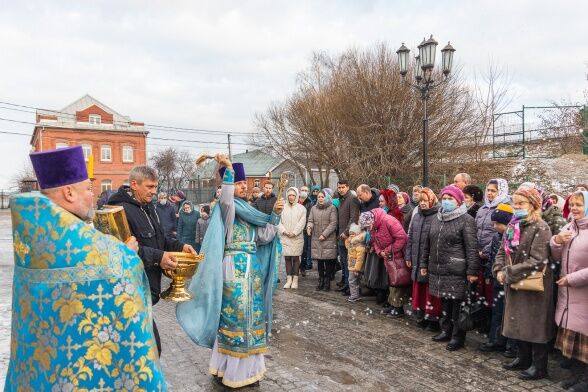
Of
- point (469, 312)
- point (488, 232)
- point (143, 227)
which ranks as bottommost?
point (469, 312)

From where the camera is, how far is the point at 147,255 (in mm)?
3150

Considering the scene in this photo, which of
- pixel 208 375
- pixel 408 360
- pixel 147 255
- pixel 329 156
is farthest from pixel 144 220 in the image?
pixel 329 156

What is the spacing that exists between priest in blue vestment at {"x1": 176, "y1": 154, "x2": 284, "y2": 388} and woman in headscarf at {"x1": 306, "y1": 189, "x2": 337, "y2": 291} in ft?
14.4

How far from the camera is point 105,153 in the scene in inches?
1927

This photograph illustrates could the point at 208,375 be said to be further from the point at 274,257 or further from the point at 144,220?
the point at 144,220

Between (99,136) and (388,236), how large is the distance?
4813cm

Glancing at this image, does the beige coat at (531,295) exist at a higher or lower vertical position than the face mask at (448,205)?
lower

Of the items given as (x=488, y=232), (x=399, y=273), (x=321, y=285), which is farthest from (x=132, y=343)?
(x=321, y=285)

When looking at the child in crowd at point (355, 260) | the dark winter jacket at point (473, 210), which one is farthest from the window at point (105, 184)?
the dark winter jacket at point (473, 210)

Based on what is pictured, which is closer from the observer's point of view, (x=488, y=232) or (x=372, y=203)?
(x=488, y=232)

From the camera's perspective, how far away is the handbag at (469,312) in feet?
17.6

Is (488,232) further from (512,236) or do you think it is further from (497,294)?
(512,236)

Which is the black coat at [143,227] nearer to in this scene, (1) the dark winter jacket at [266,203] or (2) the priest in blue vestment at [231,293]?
(2) the priest in blue vestment at [231,293]

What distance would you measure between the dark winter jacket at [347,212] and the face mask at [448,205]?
3.19 m
